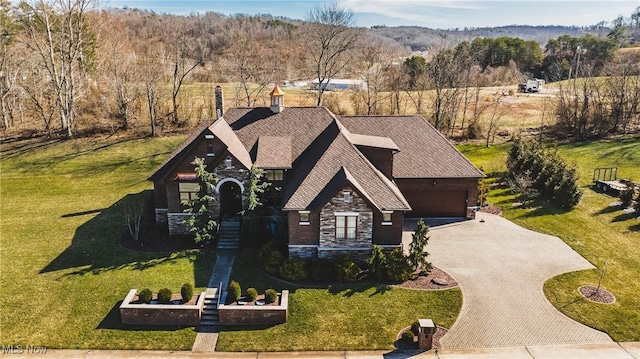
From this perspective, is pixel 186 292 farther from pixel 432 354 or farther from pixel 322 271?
pixel 432 354

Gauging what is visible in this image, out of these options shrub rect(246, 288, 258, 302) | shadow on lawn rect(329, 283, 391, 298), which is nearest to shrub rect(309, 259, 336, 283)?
shadow on lawn rect(329, 283, 391, 298)

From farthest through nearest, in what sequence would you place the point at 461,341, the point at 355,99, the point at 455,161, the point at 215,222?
1. the point at 355,99
2. the point at 455,161
3. the point at 215,222
4. the point at 461,341

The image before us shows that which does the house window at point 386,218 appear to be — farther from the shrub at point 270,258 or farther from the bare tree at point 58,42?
the bare tree at point 58,42

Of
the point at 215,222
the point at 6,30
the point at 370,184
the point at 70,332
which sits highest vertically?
the point at 6,30

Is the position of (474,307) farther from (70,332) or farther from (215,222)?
(70,332)

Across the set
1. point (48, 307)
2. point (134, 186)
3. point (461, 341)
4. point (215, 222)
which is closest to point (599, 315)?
point (461, 341)

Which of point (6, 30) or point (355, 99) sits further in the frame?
point (355, 99)

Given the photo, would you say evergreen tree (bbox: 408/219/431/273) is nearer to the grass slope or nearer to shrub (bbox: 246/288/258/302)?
shrub (bbox: 246/288/258/302)

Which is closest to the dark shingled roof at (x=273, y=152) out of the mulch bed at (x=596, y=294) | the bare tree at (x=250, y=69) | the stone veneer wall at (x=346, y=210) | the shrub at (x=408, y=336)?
the stone veneer wall at (x=346, y=210)
